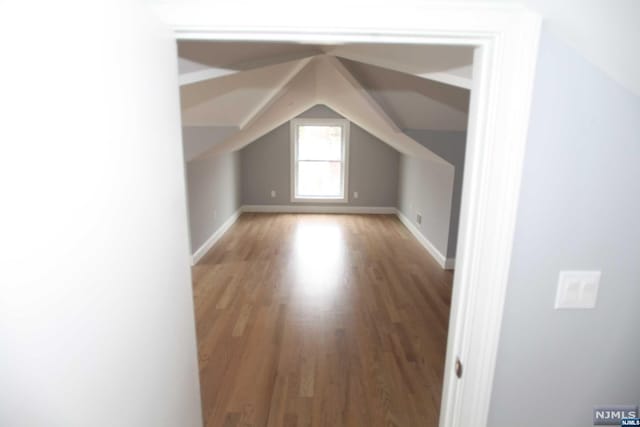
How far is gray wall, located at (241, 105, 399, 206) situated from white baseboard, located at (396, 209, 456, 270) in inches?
27.3

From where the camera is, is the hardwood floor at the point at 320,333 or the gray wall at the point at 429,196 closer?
the hardwood floor at the point at 320,333

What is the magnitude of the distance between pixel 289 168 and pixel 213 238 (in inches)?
87.5

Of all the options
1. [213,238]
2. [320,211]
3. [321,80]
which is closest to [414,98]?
[321,80]

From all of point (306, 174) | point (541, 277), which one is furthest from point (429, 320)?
point (306, 174)

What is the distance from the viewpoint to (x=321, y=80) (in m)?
3.67

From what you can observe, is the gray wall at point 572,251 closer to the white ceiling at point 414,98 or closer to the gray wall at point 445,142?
the white ceiling at point 414,98

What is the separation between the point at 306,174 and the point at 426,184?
8.21ft

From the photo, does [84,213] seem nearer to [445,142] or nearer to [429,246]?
[445,142]

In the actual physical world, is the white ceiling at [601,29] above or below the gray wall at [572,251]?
above

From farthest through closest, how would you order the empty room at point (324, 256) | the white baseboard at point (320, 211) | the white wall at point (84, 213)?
the white baseboard at point (320, 211)
the empty room at point (324, 256)
the white wall at point (84, 213)

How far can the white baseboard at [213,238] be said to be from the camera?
440 centimetres

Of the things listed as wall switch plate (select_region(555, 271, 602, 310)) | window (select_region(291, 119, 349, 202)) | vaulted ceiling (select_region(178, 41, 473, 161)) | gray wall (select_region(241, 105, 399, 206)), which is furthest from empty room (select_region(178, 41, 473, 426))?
wall switch plate (select_region(555, 271, 602, 310))

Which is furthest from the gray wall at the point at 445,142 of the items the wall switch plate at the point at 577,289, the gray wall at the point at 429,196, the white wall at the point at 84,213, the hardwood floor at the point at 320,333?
the white wall at the point at 84,213

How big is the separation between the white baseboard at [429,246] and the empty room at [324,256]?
2 cm
